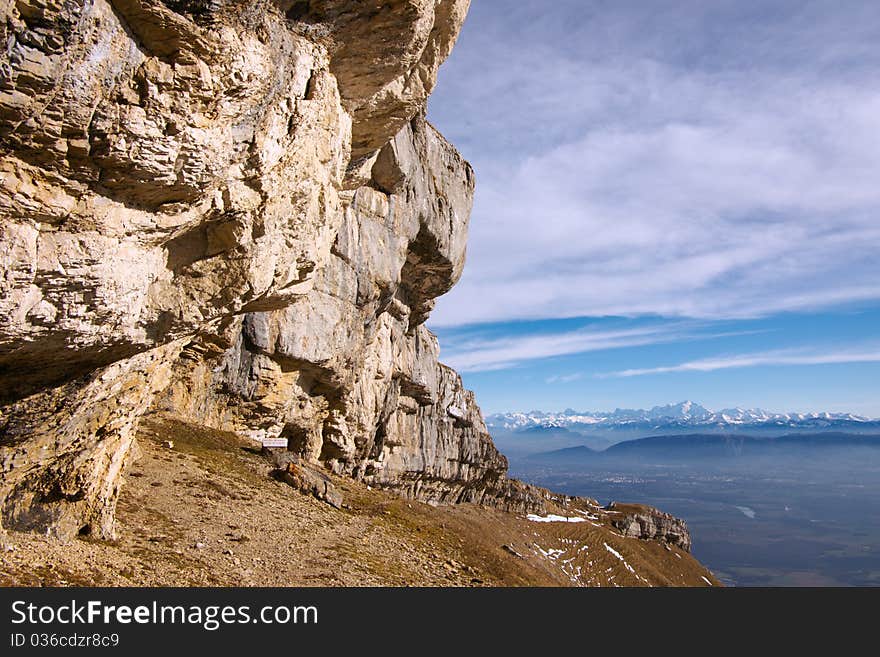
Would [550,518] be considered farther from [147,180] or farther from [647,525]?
[147,180]

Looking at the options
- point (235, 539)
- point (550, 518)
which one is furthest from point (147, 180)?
point (550, 518)

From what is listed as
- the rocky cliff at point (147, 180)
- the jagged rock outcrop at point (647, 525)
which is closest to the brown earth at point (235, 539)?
the rocky cliff at point (147, 180)

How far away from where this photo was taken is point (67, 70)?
8.02 meters

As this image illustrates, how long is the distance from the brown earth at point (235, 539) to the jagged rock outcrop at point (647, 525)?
2431 inches

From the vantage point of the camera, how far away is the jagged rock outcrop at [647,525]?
8238 cm

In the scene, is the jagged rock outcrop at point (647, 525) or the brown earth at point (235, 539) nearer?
the brown earth at point (235, 539)

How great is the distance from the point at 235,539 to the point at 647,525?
3193 inches

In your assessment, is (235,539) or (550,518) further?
(550,518)

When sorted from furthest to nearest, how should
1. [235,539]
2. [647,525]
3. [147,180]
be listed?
[647,525] < [235,539] < [147,180]

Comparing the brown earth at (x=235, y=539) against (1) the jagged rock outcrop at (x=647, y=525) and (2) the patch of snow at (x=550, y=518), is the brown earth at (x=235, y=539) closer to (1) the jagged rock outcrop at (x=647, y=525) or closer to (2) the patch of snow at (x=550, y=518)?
(2) the patch of snow at (x=550, y=518)

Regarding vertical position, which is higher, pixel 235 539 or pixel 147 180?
pixel 147 180

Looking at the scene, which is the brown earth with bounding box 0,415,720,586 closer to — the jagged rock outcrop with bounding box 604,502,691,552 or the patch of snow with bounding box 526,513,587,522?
the patch of snow with bounding box 526,513,587,522

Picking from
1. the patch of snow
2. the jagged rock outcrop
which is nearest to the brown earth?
the patch of snow

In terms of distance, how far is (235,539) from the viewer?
16391 mm
